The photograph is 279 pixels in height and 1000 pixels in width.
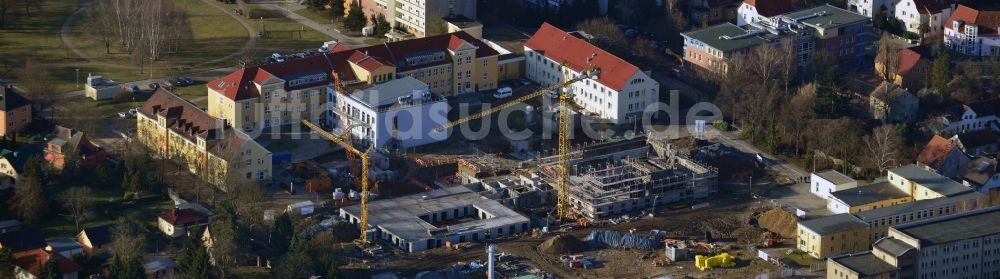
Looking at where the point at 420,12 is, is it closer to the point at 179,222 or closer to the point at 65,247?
the point at 179,222

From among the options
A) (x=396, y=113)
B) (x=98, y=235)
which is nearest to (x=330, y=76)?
(x=396, y=113)

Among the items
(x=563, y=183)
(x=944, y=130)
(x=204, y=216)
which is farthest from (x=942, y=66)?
(x=204, y=216)

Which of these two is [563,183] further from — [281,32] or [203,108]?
[281,32]

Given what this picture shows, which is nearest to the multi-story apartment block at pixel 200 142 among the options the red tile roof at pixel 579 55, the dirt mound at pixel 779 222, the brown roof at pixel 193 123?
the brown roof at pixel 193 123

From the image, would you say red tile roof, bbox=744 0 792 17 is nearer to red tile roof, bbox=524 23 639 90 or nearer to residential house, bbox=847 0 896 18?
residential house, bbox=847 0 896 18

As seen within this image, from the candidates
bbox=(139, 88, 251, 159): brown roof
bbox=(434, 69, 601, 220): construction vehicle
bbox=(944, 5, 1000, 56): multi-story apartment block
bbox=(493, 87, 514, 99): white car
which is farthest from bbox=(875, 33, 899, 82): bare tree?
bbox=(139, 88, 251, 159): brown roof

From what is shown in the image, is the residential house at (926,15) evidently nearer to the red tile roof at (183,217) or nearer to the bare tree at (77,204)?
the red tile roof at (183,217)
